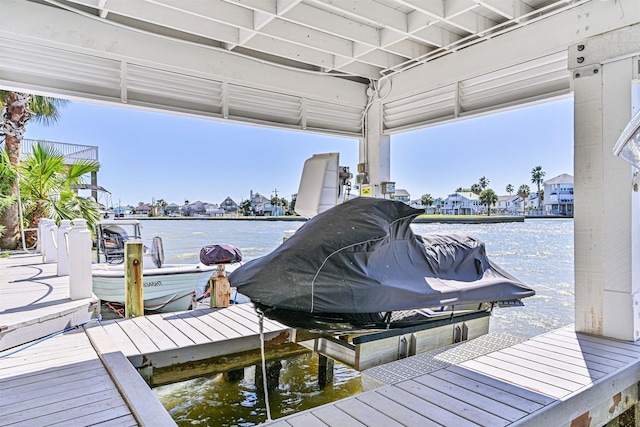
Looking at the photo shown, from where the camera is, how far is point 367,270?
9.13ft

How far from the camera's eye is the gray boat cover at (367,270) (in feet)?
8.64

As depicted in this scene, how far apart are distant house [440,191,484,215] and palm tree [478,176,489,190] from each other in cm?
624

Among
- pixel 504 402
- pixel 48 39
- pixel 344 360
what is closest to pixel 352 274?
pixel 344 360

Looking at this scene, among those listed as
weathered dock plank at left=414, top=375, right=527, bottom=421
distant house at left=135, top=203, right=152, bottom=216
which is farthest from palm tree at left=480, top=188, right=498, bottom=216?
weathered dock plank at left=414, top=375, right=527, bottom=421

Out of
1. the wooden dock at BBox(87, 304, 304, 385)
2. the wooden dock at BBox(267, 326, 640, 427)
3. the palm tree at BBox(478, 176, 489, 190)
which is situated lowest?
the wooden dock at BBox(87, 304, 304, 385)

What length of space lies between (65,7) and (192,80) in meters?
1.39

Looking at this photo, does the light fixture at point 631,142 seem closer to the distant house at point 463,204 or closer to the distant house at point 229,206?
the distant house at point 463,204

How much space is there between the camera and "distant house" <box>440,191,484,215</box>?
35.2 metres

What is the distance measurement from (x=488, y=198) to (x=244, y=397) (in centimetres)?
4215

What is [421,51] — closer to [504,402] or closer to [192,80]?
[192,80]

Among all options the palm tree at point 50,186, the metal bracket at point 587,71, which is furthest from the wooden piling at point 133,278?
the palm tree at point 50,186

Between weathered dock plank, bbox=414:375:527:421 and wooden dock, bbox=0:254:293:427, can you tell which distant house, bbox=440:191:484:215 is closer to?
wooden dock, bbox=0:254:293:427

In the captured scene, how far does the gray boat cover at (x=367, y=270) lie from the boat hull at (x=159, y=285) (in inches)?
195

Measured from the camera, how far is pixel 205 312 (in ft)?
15.3
